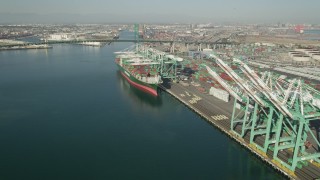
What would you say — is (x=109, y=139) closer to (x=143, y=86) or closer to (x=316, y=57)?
(x=143, y=86)

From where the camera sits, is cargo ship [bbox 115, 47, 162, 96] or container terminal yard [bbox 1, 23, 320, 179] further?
cargo ship [bbox 115, 47, 162, 96]

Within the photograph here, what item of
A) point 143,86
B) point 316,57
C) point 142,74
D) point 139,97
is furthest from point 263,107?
point 316,57

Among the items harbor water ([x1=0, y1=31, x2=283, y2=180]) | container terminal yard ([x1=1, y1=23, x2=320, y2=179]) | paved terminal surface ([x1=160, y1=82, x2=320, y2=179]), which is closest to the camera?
paved terminal surface ([x1=160, y1=82, x2=320, y2=179])

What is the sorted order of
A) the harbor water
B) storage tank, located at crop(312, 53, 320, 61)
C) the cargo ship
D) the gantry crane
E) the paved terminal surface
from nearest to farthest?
the gantry crane → the paved terminal surface → the harbor water → the cargo ship → storage tank, located at crop(312, 53, 320, 61)

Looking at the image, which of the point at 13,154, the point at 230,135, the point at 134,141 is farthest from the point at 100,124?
the point at 230,135

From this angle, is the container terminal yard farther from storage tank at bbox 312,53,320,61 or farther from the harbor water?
storage tank at bbox 312,53,320,61

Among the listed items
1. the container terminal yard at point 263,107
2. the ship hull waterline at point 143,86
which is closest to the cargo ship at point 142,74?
the ship hull waterline at point 143,86

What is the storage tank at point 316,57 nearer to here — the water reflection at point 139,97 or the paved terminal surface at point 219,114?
the paved terminal surface at point 219,114

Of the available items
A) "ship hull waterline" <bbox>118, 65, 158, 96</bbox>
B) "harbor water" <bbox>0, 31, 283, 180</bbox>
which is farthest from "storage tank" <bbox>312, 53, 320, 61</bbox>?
"ship hull waterline" <bbox>118, 65, 158, 96</bbox>

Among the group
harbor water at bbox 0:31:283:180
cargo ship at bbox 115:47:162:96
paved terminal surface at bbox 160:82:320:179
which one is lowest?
harbor water at bbox 0:31:283:180
